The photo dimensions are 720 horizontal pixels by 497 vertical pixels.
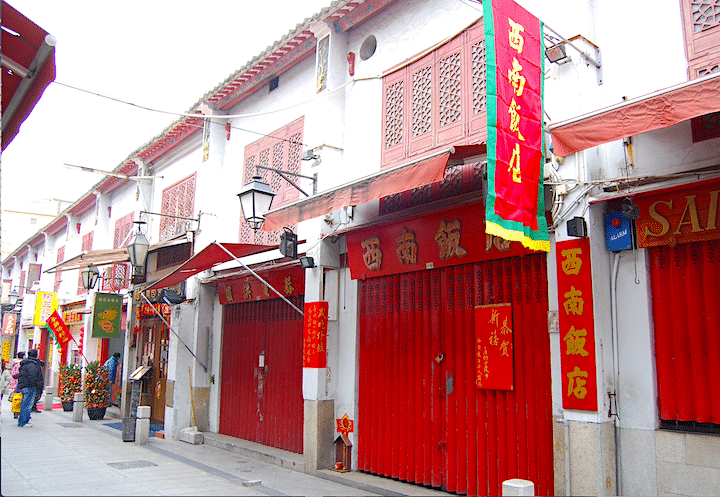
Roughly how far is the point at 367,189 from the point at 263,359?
5468mm

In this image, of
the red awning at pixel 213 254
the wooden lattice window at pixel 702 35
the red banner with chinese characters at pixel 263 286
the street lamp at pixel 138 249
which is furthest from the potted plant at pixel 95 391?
the wooden lattice window at pixel 702 35

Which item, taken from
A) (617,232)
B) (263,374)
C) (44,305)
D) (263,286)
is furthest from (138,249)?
(44,305)

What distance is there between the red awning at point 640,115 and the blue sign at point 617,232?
1.00 meters

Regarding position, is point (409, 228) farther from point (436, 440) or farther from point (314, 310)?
point (436, 440)

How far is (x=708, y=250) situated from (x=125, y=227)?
17237 mm

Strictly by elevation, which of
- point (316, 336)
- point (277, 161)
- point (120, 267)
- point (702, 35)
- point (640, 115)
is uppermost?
point (277, 161)

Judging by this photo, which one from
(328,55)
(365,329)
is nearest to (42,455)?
(365,329)

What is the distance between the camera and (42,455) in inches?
389

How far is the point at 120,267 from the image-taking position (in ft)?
63.2

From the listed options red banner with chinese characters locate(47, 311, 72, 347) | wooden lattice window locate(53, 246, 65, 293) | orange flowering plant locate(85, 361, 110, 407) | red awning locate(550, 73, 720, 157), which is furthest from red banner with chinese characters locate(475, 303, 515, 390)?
wooden lattice window locate(53, 246, 65, 293)

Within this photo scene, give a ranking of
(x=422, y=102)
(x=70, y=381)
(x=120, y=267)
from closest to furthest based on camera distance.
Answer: (x=422, y=102), (x=70, y=381), (x=120, y=267)

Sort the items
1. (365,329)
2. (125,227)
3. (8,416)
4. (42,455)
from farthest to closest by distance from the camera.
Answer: (125,227)
(8,416)
(42,455)
(365,329)

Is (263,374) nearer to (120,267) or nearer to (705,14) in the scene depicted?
(705,14)

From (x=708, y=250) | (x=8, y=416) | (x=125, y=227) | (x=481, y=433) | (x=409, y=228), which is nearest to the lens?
(x=708, y=250)
